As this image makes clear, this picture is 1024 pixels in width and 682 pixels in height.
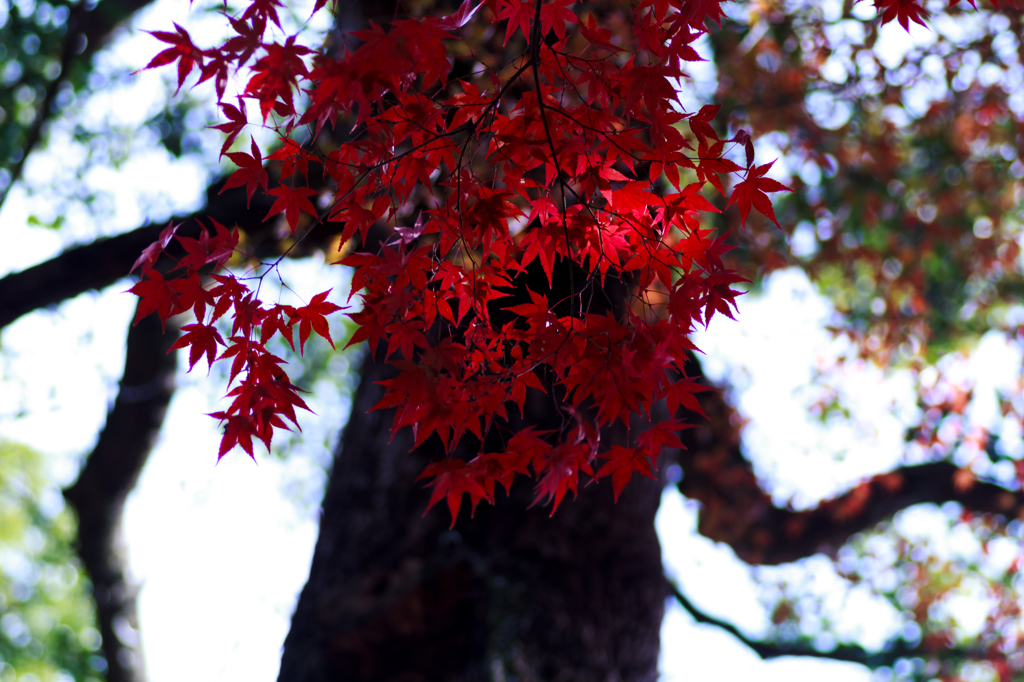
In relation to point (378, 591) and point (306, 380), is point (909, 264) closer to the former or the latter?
point (378, 591)

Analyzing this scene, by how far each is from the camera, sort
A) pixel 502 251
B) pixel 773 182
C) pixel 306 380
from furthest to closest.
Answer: pixel 306 380, pixel 502 251, pixel 773 182

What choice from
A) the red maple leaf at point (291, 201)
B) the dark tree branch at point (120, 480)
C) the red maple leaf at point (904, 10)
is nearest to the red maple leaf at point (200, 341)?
the red maple leaf at point (291, 201)

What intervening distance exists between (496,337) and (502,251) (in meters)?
0.20

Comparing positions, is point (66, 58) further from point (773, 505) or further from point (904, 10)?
point (773, 505)

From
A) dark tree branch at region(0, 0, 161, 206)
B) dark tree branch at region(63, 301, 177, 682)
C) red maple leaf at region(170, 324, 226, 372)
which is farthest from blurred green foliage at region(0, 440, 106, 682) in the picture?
red maple leaf at region(170, 324, 226, 372)

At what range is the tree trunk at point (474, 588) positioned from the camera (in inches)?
102

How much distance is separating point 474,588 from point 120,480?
337 centimetres

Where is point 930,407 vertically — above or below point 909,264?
below

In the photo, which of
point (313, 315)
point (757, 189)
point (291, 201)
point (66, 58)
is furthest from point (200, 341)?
point (66, 58)

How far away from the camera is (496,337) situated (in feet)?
4.89

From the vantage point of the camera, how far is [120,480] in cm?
471

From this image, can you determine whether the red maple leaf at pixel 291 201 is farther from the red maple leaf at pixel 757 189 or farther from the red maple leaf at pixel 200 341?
the red maple leaf at pixel 757 189

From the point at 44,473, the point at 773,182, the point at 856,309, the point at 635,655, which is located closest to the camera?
the point at 773,182

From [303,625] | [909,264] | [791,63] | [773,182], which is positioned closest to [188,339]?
[773,182]
